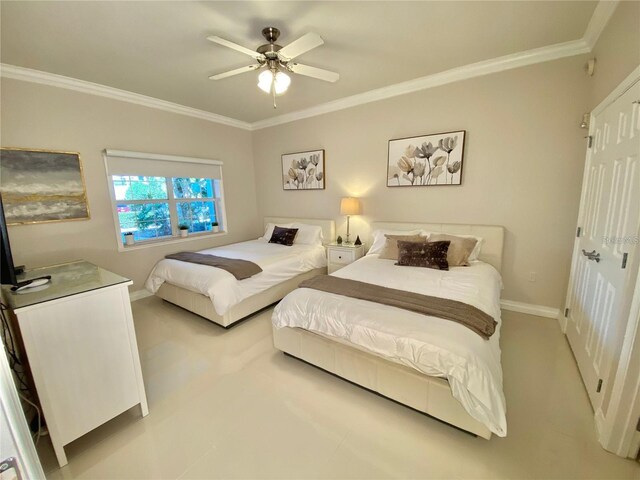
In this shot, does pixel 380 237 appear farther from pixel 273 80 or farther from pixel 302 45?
pixel 302 45

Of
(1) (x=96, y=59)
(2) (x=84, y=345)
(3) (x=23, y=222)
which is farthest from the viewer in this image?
(3) (x=23, y=222)

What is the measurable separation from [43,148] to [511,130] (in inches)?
193

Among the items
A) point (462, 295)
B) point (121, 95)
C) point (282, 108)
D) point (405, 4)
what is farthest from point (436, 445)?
point (121, 95)

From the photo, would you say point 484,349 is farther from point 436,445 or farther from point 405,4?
point 405,4

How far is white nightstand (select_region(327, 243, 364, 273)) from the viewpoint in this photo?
357 cm

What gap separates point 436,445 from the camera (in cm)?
147

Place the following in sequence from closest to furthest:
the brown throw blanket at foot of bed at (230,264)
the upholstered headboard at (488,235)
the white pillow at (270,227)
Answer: the brown throw blanket at foot of bed at (230,264) < the upholstered headboard at (488,235) < the white pillow at (270,227)

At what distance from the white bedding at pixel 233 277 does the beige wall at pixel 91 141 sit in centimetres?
62

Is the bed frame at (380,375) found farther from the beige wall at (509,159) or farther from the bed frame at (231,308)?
the beige wall at (509,159)

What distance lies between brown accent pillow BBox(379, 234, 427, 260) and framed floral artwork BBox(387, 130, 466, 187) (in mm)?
736

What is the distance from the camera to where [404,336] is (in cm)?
154

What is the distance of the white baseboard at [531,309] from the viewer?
278 centimetres

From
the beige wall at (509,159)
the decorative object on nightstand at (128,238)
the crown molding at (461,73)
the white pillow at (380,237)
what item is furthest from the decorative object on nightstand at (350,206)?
the decorative object on nightstand at (128,238)

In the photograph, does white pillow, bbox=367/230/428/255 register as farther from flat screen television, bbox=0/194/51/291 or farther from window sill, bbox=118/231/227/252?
flat screen television, bbox=0/194/51/291
